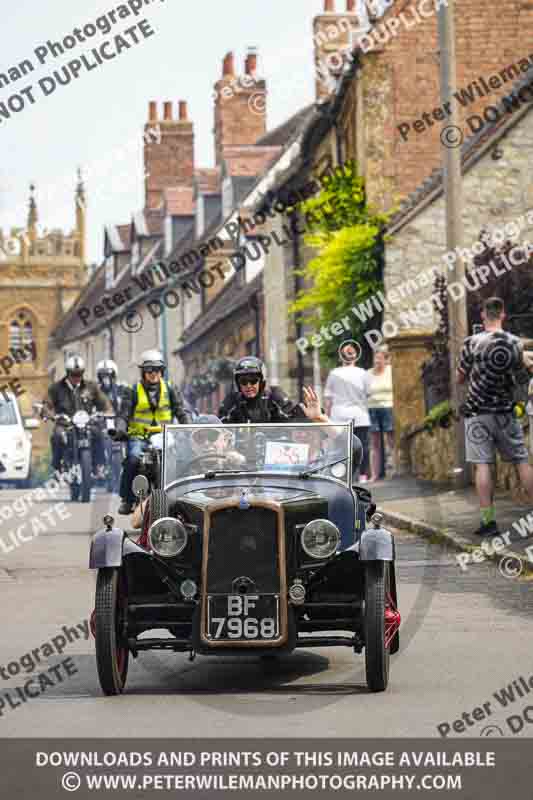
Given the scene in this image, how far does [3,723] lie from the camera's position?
Answer: 6.84m

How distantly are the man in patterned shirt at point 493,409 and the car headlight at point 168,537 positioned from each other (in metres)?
6.44

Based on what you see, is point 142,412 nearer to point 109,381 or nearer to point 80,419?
point 80,419

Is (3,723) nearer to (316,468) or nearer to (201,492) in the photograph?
(201,492)

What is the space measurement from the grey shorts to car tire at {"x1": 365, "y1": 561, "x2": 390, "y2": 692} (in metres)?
6.33

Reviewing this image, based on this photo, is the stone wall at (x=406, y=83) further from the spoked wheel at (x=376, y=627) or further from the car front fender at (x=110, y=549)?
the spoked wheel at (x=376, y=627)

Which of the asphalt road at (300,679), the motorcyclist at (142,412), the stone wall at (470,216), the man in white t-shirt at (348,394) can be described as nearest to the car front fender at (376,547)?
the asphalt road at (300,679)

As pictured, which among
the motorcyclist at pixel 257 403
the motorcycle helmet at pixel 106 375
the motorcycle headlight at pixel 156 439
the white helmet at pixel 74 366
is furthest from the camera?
the motorcycle helmet at pixel 106 375

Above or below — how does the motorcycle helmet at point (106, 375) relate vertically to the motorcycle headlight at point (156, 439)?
above

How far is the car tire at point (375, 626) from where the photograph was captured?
24.2 feet

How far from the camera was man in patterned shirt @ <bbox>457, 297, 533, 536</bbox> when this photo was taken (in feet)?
45.0

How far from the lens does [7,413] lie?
29844mm

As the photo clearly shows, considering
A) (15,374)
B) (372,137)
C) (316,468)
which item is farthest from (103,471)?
(15,374)

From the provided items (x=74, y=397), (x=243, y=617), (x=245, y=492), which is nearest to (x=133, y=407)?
(x=74, y=397)

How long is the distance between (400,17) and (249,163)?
2217 cm
